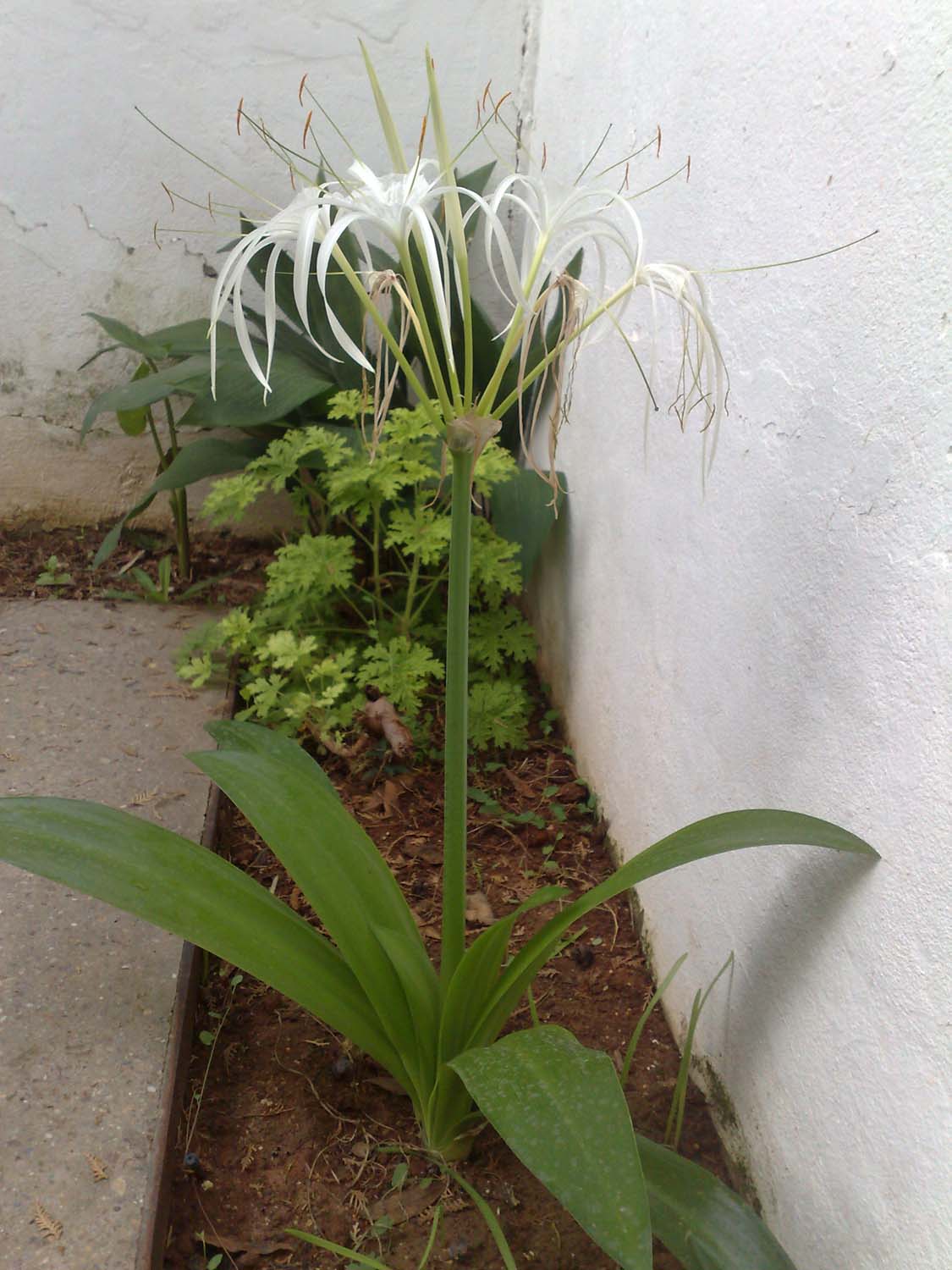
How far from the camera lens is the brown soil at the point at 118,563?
2836mm

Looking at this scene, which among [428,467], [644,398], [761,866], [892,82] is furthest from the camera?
[428,467]

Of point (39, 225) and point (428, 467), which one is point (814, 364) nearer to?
point (428, 467)

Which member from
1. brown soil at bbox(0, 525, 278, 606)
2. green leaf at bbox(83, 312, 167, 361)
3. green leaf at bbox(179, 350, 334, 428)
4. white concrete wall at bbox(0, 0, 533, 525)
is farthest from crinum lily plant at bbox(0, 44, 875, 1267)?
white concrete wall at bbox(0, 0, 533, 525)

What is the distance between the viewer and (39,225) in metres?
2.76

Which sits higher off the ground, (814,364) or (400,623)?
(814,364)

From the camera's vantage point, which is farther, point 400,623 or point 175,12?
point 175,12

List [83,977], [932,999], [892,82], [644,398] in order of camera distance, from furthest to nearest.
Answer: [644,398]
[83,977]
[892,82]
[932,999]

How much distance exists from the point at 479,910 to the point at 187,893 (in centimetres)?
73

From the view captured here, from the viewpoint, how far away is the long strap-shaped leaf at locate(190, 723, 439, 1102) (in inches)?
49.9

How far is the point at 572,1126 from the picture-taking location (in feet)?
3.02

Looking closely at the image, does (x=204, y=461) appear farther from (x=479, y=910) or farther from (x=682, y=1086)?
(x=682, y=1086)

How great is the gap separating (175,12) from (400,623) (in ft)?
5.69

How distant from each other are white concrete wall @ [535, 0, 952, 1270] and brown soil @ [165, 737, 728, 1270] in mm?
110

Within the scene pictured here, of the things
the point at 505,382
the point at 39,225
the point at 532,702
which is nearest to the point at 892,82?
the point at 505,382
